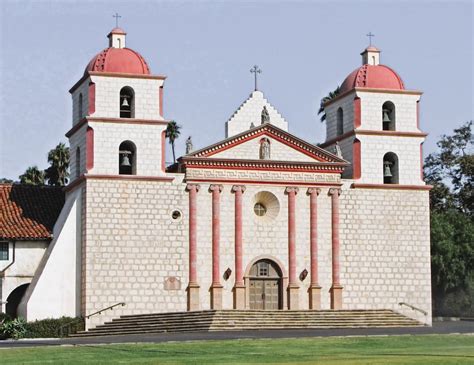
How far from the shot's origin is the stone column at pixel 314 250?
54.7 metres

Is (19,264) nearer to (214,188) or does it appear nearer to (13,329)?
(13,329)

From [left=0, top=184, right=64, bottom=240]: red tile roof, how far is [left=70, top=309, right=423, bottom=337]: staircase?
20.4 feet

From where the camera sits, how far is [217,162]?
54.2 metres

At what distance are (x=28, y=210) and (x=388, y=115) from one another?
18176 millimetres

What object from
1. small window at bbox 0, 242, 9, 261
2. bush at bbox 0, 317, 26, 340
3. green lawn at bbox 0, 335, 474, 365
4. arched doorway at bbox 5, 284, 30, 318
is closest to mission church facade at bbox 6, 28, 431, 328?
bush at bbox 0, 317, 26, 340

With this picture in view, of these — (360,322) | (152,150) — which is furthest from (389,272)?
(152,150)

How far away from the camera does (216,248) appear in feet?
176

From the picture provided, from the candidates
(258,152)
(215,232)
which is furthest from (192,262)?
(258,152)

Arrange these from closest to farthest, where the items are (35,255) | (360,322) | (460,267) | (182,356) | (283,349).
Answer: (182,356) → (283,349) → (360,322) → (35,255) → (460,267)

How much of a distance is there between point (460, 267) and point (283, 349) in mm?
40104

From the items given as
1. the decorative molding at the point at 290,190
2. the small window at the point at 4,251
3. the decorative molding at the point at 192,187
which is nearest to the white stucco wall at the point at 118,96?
the decorative molding at the point at 192,187

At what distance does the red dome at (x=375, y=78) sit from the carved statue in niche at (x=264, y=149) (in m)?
5.64

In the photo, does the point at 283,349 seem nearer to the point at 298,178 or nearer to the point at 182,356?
the point at 182,356

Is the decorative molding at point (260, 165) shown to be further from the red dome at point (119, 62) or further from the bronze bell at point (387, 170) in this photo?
the red dome at point (119, 62)
